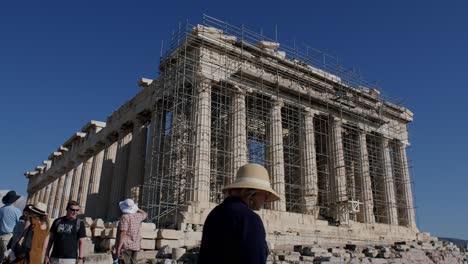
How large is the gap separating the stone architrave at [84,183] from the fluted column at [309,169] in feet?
57.1

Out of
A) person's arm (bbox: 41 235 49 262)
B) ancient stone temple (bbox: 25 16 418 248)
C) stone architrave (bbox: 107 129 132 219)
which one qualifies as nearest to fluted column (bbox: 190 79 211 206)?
ancient stone temple (bbox: 25 16 418 248)

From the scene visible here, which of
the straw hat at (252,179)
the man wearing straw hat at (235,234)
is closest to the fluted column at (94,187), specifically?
the straw hat at (252,179)

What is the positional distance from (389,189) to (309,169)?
361 inches

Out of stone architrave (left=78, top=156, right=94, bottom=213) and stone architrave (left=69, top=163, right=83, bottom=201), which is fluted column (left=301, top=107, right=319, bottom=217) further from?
stone architrave (left=69, top=163, right=83, bottom=201)

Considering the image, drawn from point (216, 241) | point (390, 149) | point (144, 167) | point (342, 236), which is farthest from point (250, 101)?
point (216, 241)

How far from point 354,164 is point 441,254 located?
51.4 feet

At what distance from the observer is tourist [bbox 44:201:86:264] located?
25.2 ft

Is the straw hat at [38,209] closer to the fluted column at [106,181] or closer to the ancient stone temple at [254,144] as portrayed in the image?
the ancient stone temple at [254,144]

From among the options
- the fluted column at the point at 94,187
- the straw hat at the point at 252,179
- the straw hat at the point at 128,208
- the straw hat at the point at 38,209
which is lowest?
the straw hat at the point at 252,179

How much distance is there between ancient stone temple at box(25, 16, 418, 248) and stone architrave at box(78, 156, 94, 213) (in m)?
0.10

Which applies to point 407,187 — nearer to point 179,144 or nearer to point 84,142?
point 179,144

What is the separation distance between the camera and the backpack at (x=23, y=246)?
25.1ft

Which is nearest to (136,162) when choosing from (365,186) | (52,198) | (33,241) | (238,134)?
(238,134)

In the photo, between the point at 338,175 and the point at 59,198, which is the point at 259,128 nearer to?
the point at 338,175
